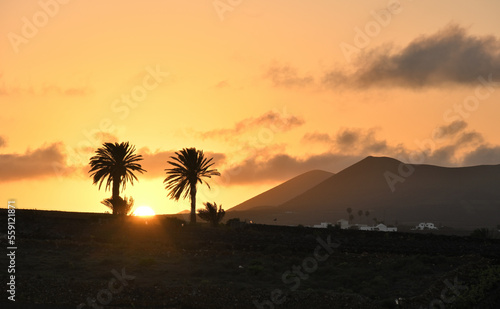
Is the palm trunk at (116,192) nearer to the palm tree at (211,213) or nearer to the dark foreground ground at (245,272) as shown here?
the palm tree at (211,213)

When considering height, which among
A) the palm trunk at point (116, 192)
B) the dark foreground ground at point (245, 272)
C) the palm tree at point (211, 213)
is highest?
the palm trunk at point (116, 192)

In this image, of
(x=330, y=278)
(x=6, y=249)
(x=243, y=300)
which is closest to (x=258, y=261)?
(x=330, y=278)

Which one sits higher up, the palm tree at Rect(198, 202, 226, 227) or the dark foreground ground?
the palm tree at Rect(198, 202, 226, 227)

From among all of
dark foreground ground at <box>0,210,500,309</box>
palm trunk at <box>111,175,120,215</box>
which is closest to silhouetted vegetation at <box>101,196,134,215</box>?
palm trunk at <box>111,175,120,215</box>

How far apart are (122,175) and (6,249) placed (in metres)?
30.4

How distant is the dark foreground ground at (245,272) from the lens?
34250mm

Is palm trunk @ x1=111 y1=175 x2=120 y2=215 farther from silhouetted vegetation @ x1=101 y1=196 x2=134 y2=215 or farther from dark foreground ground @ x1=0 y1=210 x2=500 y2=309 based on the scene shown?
dark foreground ground @ x1=0 y1=210 x2=500 y2=309

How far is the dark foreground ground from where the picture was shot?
112ft

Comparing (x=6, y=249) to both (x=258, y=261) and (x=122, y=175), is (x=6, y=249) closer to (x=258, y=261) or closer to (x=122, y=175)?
(x=258, y=261)

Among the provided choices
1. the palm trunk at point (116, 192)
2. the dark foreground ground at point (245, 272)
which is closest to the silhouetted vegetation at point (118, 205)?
the palm trunk at point (116, 192)

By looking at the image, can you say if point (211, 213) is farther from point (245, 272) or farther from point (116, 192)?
point (245, 272)

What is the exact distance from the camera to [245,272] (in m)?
41.9


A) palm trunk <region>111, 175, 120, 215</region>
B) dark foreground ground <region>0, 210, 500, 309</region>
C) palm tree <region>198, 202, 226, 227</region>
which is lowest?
dark foreground ground <region>0, 210, 500, 309</region>

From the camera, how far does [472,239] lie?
205 ft
